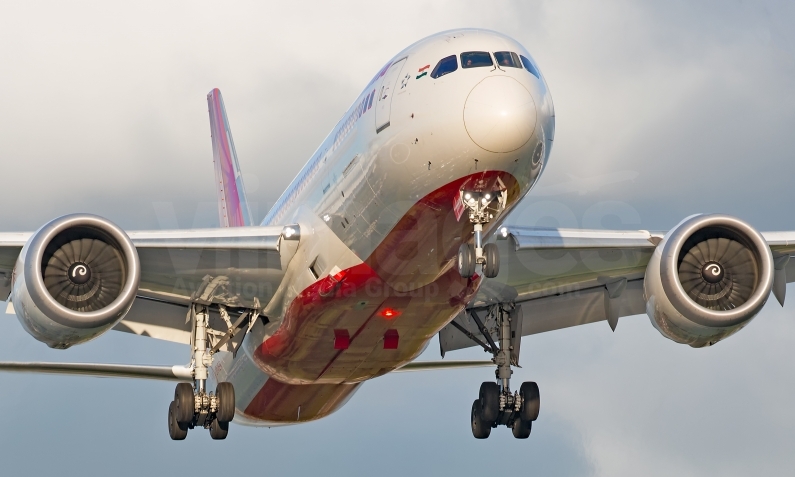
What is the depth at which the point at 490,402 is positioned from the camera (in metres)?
30.7

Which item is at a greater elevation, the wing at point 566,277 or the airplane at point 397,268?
the wing at point 566,277

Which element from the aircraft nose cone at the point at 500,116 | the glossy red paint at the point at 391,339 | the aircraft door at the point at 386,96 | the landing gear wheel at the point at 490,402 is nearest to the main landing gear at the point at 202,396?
the glossy red paint at the point at 391,339

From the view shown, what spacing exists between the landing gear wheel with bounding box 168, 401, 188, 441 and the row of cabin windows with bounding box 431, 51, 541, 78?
10618mm

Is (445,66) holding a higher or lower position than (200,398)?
higher

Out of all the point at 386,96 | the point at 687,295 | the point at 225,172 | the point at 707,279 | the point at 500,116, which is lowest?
the point at 500,116

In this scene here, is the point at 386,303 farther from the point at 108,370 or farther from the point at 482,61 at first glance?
the point at 108,370

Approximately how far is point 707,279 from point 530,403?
5.79 metres

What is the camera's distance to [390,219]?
77.3 ft

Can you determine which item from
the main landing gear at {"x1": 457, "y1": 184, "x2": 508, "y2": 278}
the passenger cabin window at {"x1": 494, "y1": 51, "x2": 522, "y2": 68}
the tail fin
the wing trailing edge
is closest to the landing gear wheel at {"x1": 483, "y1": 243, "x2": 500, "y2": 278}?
the main landing gear at {"x1": 457, "y1": 184, "x2": 508, "y2": 278}

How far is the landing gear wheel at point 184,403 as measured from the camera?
2805cm

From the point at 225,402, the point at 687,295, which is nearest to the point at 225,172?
the point at 225,402

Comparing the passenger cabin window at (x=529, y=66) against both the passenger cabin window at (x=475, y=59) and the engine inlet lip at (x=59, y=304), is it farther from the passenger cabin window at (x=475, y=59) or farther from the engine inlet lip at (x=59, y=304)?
the engine inlet lip at (x=59, y=304)

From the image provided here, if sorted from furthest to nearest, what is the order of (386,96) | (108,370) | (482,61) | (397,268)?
(108,370) < (397,268) < (386,96) < (482,61)

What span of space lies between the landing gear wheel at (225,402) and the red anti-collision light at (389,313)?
4574 mm
